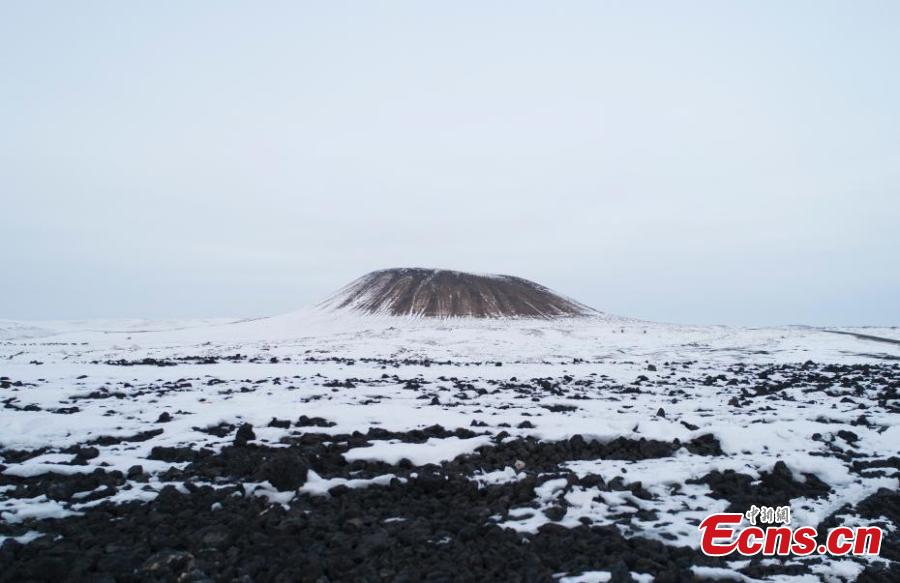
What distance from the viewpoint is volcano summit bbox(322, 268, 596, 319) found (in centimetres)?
6825

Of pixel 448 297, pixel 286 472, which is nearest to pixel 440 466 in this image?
pixel 286 472

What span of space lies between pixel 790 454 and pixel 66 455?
12.8 metres

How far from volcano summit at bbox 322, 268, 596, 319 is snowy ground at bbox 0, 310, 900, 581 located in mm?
47592

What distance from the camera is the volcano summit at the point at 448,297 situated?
68250mm

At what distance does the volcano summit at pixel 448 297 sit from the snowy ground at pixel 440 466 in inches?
1874

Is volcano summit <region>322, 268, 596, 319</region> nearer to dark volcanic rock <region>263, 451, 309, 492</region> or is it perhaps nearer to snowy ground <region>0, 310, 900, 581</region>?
snowy ground <region>0, 310, 900, 581</region>

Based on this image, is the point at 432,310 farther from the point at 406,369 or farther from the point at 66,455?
the point at 66,455

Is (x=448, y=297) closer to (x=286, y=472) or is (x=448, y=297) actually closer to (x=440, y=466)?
(x=440, y=466)

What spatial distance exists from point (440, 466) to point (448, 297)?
64722 millimetres

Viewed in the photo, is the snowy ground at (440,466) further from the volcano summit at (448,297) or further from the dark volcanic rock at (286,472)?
the volcano summit at (448,297)

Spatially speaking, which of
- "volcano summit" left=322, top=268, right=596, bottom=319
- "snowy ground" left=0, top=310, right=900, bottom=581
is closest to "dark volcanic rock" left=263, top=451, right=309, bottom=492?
"snowy ground" left=0, top=310, right=900, bottom=581

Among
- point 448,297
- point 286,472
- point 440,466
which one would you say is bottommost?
point 440,466

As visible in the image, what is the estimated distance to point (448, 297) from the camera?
2901 inches

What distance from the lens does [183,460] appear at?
9203mm
